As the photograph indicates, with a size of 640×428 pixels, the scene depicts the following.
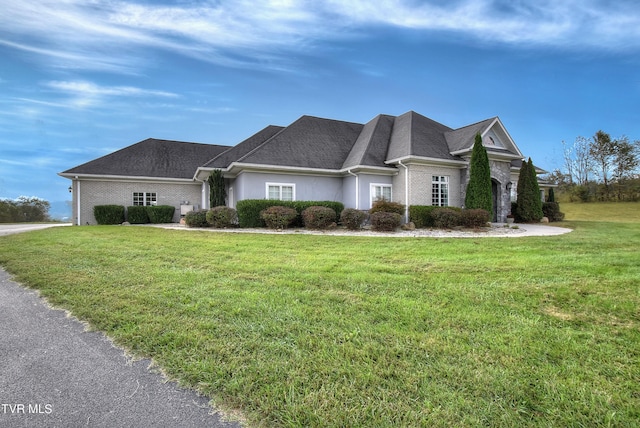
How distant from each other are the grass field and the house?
9.86 meters

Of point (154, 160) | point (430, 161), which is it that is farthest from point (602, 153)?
point (154, 160)

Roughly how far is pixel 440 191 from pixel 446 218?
2.98 metres

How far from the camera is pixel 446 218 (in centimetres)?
1408

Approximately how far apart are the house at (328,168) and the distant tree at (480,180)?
0.62 metres

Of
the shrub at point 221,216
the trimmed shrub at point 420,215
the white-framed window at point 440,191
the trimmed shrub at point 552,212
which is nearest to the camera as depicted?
the shrub at point 221,216

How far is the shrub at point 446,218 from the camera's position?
1398 centimetres

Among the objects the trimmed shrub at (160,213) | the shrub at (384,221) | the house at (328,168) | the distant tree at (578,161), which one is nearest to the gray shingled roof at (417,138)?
the house at (328,168)

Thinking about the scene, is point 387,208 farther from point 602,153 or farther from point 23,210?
point 602,153

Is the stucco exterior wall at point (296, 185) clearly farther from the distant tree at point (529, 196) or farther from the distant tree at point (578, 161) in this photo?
the distant tree at point (578, 161)

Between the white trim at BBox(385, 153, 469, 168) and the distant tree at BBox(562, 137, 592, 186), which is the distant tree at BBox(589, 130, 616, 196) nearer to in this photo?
the distant tree at BBox(562, 137, 592, 186)

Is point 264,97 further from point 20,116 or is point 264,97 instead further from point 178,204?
point 20,116

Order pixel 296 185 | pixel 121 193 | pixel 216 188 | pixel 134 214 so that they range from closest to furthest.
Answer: pixel 296 185 < pixel 216 188 < pixel 134 214 < pixel 121 193

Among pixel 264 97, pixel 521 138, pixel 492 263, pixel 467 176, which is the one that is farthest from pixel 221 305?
pixel 521 138

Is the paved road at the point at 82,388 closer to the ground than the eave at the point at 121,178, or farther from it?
closer to the ground
